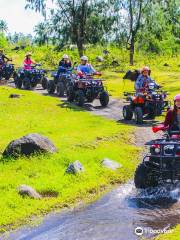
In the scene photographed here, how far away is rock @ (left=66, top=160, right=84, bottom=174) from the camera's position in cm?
1345

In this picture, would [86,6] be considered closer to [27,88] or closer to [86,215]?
[27,88]

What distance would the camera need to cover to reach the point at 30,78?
34.3 meters

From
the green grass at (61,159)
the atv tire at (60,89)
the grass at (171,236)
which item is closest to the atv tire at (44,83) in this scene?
the atv tire at (60,89)

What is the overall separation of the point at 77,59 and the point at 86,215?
Result: 47740mm

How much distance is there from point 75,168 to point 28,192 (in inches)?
77.2

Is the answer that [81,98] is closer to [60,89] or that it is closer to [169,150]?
[60,89]

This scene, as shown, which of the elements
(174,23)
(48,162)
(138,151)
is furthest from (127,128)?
(174,23)

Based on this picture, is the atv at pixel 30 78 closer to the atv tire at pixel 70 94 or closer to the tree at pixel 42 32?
the atv tire at pixel 70 94

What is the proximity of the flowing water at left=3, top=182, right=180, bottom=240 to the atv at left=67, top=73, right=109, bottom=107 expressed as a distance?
13.7m

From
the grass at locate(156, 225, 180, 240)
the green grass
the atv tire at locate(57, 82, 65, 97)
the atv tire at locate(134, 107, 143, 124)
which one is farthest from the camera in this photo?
the atv tire at locate(57, 82, 65, 97)

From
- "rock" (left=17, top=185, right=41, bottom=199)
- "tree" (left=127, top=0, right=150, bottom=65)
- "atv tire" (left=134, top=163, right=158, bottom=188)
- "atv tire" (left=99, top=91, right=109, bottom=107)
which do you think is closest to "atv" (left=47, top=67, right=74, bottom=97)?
"atv tire" (left=99, top=91, right=109, bottom=107)

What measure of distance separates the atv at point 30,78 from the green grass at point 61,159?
32.8ft

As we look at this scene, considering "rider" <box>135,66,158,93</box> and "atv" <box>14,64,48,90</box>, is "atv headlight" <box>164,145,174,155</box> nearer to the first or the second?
"rider" <box>135,66,158,93</box>

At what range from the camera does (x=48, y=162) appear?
1422cm
